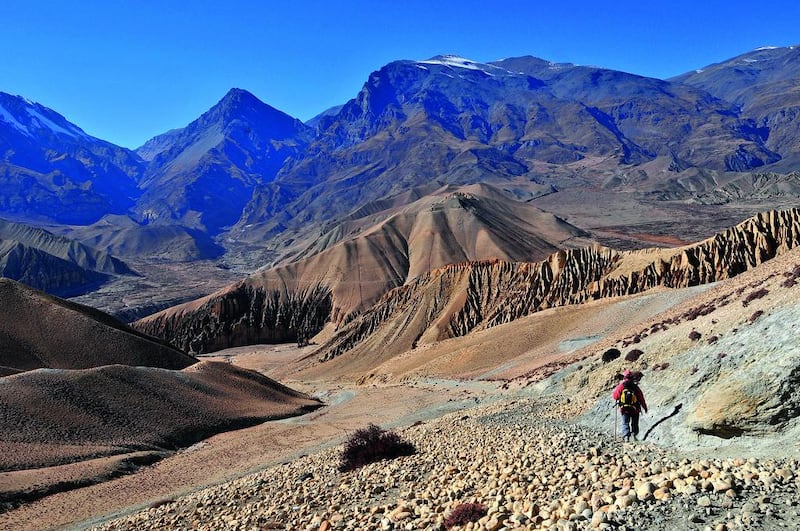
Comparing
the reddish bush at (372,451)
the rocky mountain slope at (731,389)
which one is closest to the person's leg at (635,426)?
the rocky mountain slope at (731,389)

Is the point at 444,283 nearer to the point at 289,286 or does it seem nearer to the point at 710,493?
the point at 289,286

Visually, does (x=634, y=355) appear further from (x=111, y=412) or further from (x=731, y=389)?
(x=111, y=412)

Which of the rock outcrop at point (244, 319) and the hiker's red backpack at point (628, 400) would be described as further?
the rock outcrop at point (244, 319)

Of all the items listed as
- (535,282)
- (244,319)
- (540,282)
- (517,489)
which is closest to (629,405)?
(517,489)

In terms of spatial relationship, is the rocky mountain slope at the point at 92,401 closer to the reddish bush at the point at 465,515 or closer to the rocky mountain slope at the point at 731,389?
the reddish bush at the point at 465,515

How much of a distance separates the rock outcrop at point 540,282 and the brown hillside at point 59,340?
24398mm

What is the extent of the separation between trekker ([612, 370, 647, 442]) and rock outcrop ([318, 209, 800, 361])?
3664cm

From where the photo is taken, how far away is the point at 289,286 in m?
121

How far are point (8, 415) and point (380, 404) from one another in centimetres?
2008

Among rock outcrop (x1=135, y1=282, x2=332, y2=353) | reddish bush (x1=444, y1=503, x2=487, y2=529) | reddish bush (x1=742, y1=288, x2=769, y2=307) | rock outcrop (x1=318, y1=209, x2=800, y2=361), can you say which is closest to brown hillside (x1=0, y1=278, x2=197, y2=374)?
rock outcrop (x1=318, y1=209, x2=800, y2=361)

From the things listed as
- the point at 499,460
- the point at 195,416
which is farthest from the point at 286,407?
the point at 499,460

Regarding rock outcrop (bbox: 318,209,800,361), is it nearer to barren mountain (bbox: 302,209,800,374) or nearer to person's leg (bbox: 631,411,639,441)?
barren mountain (bbox: 302,209,800,374)

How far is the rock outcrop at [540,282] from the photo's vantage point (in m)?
47.2

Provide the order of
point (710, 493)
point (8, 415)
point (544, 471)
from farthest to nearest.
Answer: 1. point (8, 415)
2. point (544, 471)
3. point (710, 493)
